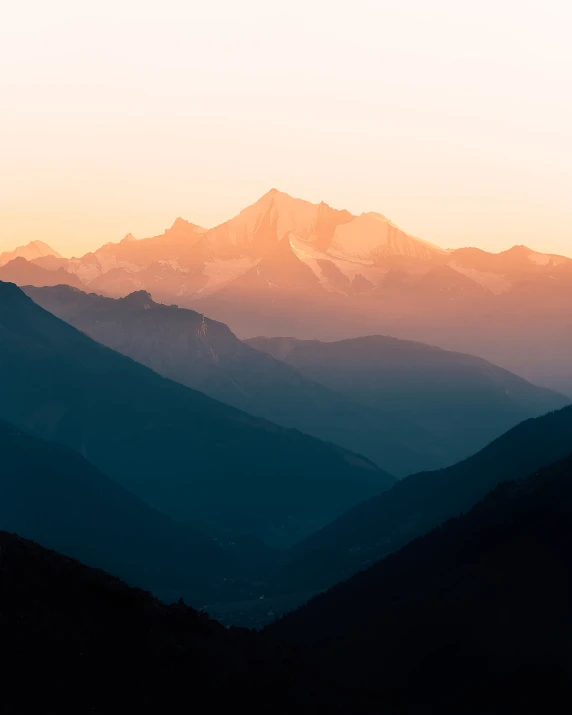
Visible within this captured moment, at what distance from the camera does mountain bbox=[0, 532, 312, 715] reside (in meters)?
94.2

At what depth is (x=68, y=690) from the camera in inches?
3691

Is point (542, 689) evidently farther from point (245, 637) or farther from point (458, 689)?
point (245, 637)

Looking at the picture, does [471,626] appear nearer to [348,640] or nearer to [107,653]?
[348,640]

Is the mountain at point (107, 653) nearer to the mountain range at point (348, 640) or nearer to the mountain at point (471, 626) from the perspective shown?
the mountain range at point (348, 640)

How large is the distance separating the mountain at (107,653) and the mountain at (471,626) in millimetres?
16501

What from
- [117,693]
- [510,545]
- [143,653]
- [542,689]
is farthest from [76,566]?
[510,545]

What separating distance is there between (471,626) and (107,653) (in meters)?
57.1

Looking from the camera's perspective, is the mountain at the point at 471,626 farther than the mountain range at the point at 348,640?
Yes

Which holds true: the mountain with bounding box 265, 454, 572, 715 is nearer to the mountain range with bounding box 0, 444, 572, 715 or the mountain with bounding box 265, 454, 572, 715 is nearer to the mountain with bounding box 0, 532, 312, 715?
the mountain range with bounding box 0, 444, 572, 715

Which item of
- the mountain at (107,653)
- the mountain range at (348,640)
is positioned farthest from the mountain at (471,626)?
the mountain at (107,653)

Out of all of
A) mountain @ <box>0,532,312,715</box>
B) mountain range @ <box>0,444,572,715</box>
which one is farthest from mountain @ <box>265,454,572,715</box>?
mountain @ <box>0,532,312,715</box>

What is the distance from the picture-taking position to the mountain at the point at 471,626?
5069 inches

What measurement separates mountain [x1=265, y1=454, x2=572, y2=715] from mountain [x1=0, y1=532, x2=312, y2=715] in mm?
16501

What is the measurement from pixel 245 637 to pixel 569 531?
5274 centimetres
